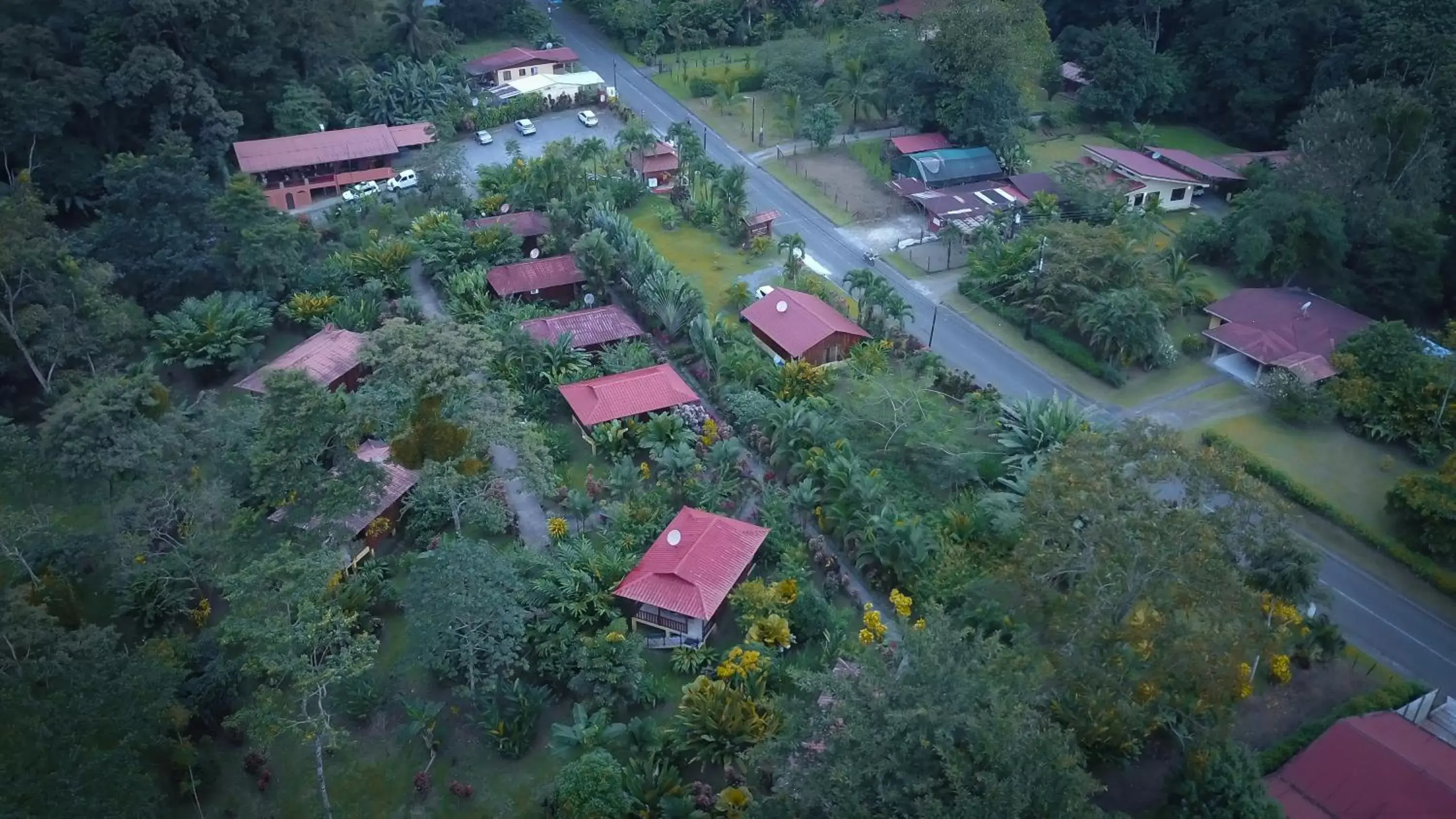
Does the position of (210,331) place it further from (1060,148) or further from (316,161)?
(1060,148)

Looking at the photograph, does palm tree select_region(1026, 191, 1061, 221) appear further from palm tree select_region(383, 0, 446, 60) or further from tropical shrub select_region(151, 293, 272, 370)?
palm tree select_region(383, 0, 446, 60)

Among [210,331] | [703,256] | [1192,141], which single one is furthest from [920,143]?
[210,331]

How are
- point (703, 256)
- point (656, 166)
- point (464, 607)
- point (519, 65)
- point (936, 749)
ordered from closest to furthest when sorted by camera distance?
point (936, 749)
point (464, 607)
point (703, 256)
point (656, 166)
point (519, 65)

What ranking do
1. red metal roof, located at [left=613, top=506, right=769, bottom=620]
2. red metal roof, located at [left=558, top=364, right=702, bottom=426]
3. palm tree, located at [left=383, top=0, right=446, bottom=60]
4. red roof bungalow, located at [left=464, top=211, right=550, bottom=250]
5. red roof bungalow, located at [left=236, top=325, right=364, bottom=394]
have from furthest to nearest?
palm tree, located at [left=383, top=0, right=446, bottom=60] → red roof bungalow, located at [left=464, top=211, right=550, bottom=250] → red roof bungalow, located at [left=236, top=325, right=364, bottom=394] → red metal roof, located at [left=558, top=364, right=702, bottom=426] → red metal roof, located at [left=613, top=506, right=769, bottom=620]

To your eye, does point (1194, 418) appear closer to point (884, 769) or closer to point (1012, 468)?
point (1012, 468)

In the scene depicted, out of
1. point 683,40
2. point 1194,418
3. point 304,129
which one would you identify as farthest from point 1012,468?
point 683,40

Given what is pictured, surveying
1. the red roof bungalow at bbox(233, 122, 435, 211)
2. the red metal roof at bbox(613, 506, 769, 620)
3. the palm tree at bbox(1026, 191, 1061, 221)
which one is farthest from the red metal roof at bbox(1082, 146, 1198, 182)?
the red roof bungalow at bbox(233, 122, 435, 211)

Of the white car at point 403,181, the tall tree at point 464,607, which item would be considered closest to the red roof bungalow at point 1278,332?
the tall tree at point 464,607
